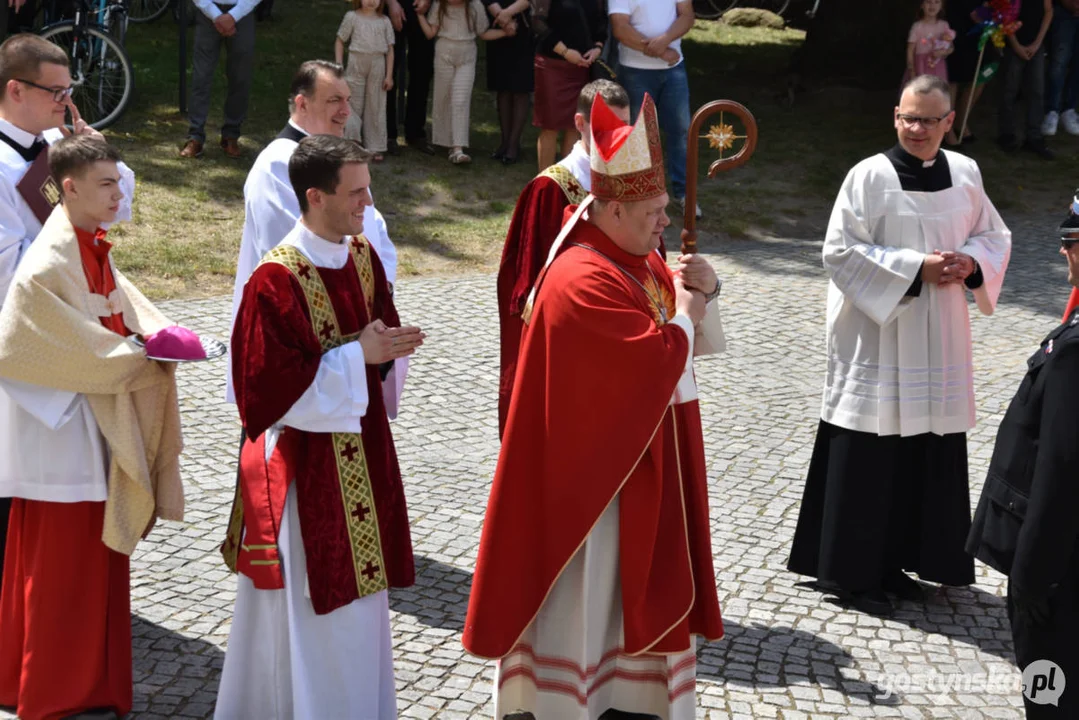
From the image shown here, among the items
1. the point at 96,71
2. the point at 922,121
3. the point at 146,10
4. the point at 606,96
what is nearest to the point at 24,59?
the point at 606,96

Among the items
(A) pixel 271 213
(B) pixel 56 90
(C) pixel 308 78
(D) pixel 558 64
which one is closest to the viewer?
(B) pixel 56 90

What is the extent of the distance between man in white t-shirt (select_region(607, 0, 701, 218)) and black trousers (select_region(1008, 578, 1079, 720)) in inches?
316

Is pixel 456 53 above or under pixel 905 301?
above

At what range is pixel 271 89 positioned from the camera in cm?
1523

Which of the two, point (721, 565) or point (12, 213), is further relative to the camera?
point (721, 565)

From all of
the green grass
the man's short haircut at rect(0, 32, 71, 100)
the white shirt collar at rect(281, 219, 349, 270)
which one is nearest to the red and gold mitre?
the white shirt collar at rect(281, 219, 349, 270)

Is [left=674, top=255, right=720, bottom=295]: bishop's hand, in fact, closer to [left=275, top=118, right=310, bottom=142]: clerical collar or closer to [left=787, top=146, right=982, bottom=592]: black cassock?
[left=787, top=146, right=982, bottom=592]: black cassock

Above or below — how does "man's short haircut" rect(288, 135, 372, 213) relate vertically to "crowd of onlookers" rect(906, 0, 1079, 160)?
below

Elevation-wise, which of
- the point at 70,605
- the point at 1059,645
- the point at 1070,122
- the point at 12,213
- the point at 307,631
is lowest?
the point at 70,605

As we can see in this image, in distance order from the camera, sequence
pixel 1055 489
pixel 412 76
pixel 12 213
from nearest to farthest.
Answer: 1. pixel 1055 489
2. pixel 12 213
3. pixel 412 76

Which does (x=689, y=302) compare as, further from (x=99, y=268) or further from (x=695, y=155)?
(x=99, y=268)

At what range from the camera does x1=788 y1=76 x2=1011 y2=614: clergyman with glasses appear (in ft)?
19.6

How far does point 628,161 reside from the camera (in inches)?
163

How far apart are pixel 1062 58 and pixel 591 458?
43.8 ft
